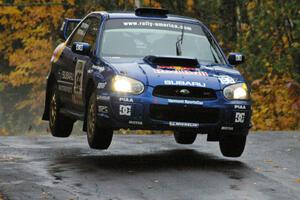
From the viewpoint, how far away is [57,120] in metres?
14.6

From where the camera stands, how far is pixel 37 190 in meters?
9.33

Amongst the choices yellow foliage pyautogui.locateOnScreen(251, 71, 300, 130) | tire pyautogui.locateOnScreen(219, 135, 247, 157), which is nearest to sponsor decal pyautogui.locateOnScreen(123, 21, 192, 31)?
tire pyautogui.locateOnScreen(219, 135, 247, 157)

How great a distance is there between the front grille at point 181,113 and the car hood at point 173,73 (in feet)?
0.86

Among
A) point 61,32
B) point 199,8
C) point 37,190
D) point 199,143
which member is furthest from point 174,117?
point 199,8

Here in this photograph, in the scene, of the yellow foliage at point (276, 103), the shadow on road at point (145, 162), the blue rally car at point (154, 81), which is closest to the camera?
the shadow on road at point (145, 162)

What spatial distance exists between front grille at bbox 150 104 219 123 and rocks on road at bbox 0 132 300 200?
1.80 feet

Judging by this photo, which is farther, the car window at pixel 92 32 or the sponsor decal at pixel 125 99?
the car window at pixel 92 32

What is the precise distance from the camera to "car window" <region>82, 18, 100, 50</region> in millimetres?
13203

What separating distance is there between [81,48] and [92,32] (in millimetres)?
932

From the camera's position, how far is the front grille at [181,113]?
11.3 meters

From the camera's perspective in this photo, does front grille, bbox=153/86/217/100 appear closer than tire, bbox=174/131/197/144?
Yes

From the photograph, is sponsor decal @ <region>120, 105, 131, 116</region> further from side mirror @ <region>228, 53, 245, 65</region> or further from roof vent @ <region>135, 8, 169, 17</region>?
roof vent @ <region>135, 8, 169, 17</region>

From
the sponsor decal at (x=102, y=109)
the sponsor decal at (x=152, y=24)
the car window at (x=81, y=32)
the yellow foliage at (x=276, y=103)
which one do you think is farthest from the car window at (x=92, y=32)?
the yellow foliage at (x=276, y=103)

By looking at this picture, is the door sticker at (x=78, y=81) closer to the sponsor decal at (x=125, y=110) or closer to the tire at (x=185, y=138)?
the sponsor decal at (x=125, y=110)
